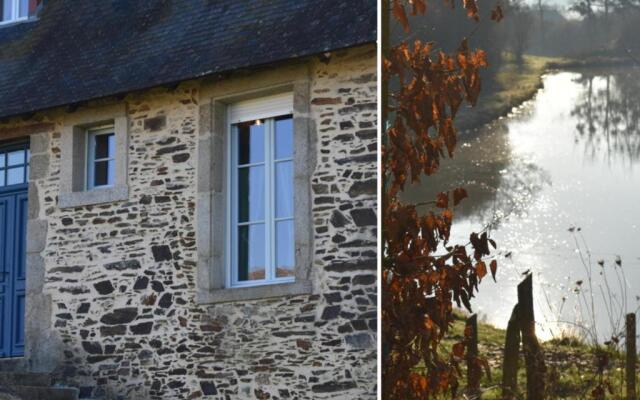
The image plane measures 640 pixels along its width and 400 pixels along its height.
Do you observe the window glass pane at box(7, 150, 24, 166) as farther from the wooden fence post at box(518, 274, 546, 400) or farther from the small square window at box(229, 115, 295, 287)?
the wooden fence post at box(518, 274, 546, 400)

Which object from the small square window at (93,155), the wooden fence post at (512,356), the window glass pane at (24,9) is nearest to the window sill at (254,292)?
the small square window at (93,155)

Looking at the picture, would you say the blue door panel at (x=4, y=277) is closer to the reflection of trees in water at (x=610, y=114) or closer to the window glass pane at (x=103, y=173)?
the window glass pane at (x=103, y=173)

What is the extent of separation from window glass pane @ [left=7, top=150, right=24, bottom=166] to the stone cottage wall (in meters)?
0.36

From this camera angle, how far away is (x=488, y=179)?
6.32 m

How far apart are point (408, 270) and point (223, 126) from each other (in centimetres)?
280

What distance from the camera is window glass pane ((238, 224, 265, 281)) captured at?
7562 millimetres

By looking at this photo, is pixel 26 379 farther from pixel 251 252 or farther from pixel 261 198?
pixel 261 198

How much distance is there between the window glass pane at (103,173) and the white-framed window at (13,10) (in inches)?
83.1

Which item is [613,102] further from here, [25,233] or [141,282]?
[25,233]

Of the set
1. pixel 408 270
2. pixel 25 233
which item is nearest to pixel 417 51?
pixel 408 270

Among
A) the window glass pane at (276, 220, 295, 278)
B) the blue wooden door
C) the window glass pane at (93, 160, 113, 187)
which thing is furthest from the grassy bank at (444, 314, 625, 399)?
the blue wooden door

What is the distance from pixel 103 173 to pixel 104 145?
207 millimetres

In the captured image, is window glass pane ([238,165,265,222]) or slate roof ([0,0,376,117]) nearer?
slate roof ([0,0,376,117])

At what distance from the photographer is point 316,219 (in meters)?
7.21
